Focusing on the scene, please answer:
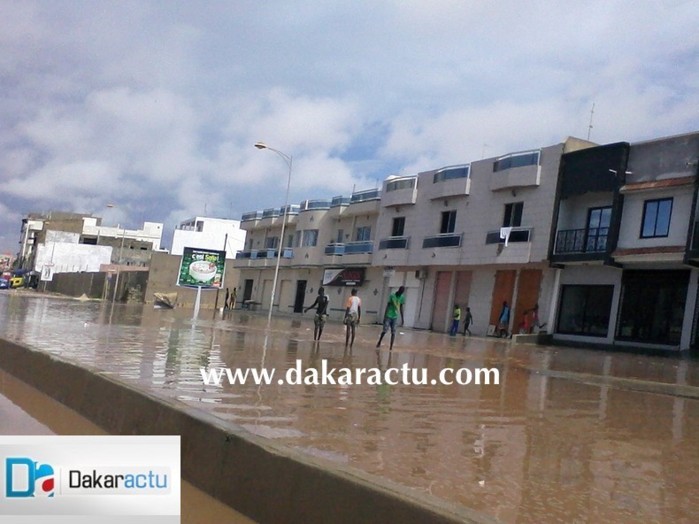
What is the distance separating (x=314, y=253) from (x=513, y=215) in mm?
20032

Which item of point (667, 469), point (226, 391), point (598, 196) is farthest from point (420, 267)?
point (667, 469)

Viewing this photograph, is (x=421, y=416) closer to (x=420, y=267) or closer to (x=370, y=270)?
(x=420, y=267)

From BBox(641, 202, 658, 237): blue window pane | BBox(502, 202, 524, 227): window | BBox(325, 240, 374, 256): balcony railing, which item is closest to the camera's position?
BBox(641, 202, 658, 237): blue window pane

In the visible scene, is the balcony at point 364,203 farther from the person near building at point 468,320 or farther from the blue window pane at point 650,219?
the blue window pane at point 650,219

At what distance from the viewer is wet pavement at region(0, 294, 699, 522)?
4.76 m

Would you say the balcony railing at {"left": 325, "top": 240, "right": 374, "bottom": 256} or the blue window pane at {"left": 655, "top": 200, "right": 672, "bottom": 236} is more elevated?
the blue window pane at {"left": 655, "top": 200, "right": 672, "bottom": 236}

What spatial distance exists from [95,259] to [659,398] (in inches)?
3813

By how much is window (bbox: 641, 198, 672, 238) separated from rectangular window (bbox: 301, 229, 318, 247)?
2745 cm

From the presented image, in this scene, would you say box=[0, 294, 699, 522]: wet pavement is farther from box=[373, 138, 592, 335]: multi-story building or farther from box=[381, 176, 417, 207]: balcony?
box=[381, 176, 417, 207]: balcony

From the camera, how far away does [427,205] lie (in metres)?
39.3

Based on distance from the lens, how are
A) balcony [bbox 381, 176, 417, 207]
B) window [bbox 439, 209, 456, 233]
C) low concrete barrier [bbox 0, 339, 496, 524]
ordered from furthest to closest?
balcony [bbox 381, 176, 417, 207], window [bbox 439, 209, 456, 233], low concrete barrier [bbox 0, 339, 496, 524]

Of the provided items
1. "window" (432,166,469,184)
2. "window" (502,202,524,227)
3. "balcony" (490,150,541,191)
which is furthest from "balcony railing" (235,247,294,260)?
"window" (502,202,524,227)

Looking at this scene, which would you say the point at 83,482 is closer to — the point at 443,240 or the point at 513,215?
the point at 513,215

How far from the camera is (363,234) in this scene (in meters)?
46.7
